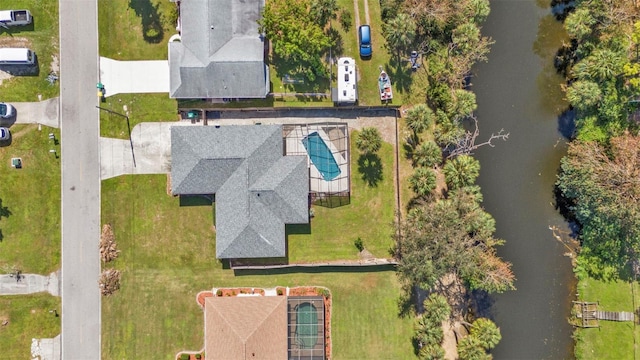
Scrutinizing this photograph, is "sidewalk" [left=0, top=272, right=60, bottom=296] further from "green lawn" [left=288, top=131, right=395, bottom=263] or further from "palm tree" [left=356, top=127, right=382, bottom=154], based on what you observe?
"palm tree" [left=356, top=127, right=382, bottom=154]

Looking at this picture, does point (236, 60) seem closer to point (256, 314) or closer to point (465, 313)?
point (256, 314)

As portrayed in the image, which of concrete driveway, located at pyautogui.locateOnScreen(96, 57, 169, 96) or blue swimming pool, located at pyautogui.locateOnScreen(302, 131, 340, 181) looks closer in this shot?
blue swimming pool, located at pyautogui.locateOnScreen(302, 131, 340, 181)

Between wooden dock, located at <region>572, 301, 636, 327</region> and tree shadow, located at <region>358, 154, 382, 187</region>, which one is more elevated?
tree shadow, located at <region>358, 154, 382, 187</region>

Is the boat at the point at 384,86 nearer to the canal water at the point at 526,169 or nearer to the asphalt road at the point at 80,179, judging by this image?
the canal water at the point at 526,169

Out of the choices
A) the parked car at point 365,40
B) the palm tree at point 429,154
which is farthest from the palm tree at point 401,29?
the palm tree at point 429,154

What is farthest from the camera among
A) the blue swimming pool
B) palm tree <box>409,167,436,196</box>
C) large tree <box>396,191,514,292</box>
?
the blue swimming pool

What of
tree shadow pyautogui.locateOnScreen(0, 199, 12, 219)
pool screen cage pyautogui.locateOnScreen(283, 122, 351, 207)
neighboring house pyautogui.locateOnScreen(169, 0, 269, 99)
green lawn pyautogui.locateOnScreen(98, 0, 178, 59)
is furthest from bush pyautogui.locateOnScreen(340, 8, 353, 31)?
tree shadow pyautogui.locateOnScreen(0, 199, 12, 219)

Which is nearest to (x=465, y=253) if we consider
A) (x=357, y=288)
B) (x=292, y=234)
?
(x=357, y=288)
